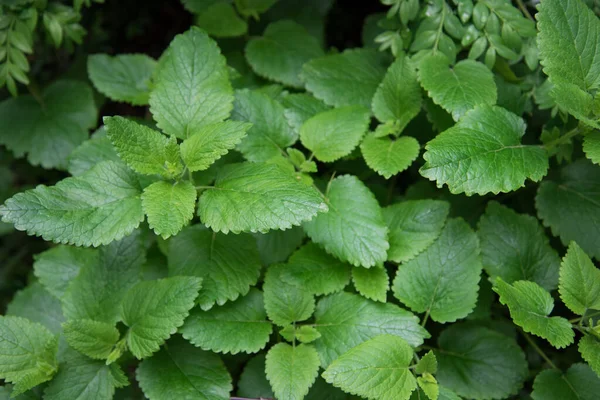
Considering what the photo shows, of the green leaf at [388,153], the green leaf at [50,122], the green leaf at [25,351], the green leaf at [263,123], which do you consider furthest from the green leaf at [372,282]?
the green leaf at [50,122]

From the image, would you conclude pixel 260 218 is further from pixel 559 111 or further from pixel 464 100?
pixel 559 111

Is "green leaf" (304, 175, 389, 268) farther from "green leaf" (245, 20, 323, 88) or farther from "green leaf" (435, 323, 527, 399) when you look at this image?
"green leaf" (245, 20, 323, 88)

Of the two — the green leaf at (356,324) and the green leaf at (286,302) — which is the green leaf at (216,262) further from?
the green leaf at (356,324)

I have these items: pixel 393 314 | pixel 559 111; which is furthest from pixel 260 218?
pixel 559 111

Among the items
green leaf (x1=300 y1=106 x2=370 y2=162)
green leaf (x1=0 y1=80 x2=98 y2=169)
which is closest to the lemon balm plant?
green leaf (x1=300 y1=106 x2=370 y2=162)

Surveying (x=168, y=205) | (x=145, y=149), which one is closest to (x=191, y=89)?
(x=145, y=149)

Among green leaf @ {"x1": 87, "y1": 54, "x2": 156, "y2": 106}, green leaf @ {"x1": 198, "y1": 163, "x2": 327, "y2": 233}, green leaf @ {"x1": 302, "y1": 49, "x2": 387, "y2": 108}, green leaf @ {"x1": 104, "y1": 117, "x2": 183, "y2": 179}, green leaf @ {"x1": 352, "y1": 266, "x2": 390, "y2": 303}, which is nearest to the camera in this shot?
green leaf @ {"x1": 198, "y1": 163, "x2": 327, "y2": 233}

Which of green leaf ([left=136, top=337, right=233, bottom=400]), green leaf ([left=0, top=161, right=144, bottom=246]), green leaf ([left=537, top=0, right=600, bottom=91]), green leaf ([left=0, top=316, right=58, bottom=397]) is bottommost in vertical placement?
green leaf ([left=136, top=337, right=233, bottom=400])
